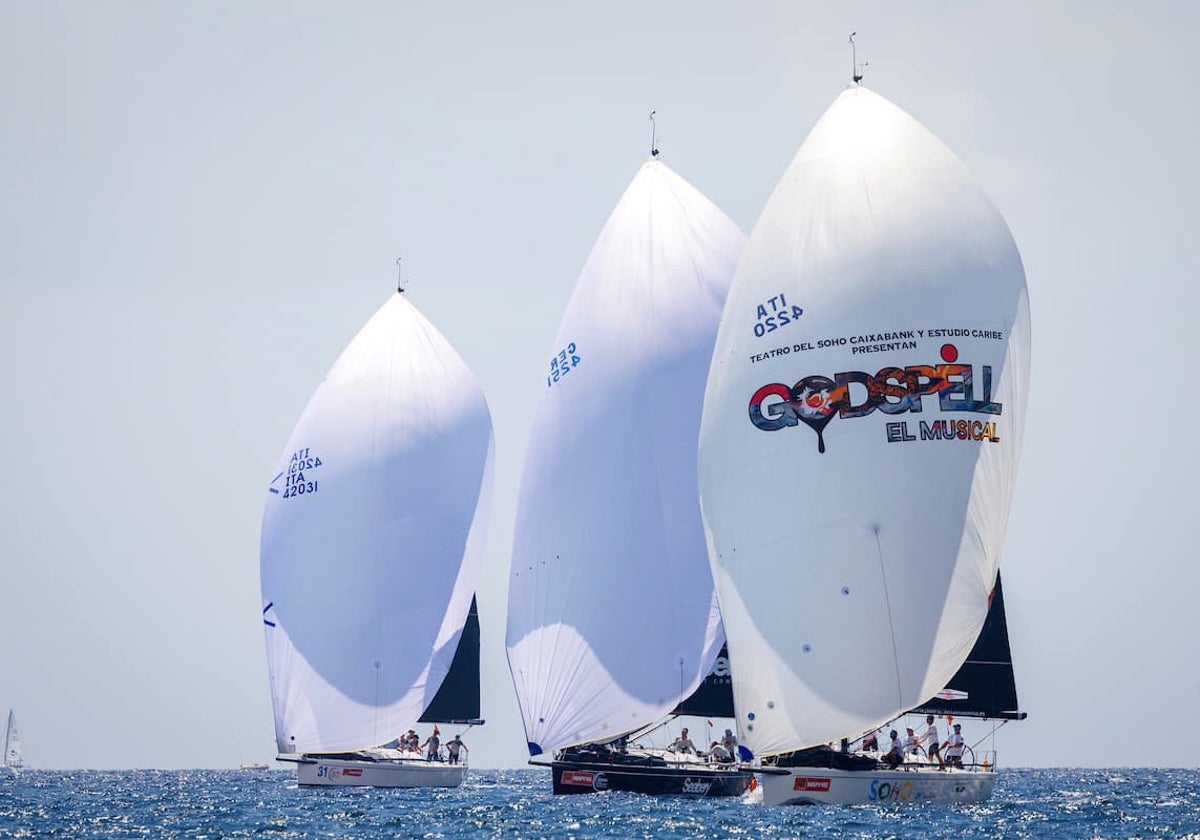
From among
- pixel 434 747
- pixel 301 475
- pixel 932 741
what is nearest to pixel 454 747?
pixel 434 747

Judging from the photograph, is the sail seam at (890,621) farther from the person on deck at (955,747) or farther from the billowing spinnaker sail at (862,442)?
the person on deck at (955,747)

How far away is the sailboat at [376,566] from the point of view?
4172cm

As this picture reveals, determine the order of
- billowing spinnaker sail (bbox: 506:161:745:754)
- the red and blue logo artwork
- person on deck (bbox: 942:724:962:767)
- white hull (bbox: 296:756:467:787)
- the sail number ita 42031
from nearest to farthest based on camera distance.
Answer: the red and blue logo artwork, person on deck (bbox: 942:724:962:767), billowing spinnaker sail (bbox: 506:161:745:754), white hull (bbox: 296:756:467:787), the sail number ita 42031

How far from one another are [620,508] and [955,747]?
8.47 metres

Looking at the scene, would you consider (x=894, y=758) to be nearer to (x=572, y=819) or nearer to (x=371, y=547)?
(x=572, y=819)

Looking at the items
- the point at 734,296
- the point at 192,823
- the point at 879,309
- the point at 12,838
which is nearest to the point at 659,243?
the point at 734,296

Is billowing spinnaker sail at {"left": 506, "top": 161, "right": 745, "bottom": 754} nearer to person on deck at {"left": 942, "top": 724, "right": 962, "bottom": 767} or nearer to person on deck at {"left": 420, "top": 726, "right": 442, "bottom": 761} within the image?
person on deck at {"left": 942, "top": 724, "right": 962, "bottom": 767}

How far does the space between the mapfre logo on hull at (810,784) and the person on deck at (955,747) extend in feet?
12.5

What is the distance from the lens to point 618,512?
35562 mm

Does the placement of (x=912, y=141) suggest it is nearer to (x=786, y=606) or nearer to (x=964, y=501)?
(x=964, y=501)

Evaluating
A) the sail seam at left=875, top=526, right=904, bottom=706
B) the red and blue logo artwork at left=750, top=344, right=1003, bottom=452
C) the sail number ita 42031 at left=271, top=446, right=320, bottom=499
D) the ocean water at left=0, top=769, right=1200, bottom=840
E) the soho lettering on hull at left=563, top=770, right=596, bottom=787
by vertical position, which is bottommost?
the ocean water at left=0, top=769, right=1200, bottom=840

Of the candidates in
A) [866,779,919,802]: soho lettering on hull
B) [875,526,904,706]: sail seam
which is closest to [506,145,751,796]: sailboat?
[866,779,919,802]: soho lettering on hull

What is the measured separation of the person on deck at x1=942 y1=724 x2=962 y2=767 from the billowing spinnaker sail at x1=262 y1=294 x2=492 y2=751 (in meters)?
14.8

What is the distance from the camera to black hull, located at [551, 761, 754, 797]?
115 ft
